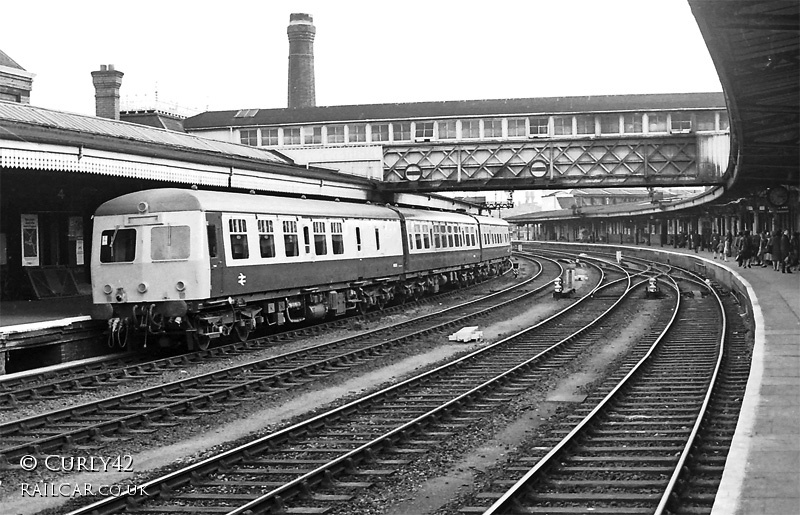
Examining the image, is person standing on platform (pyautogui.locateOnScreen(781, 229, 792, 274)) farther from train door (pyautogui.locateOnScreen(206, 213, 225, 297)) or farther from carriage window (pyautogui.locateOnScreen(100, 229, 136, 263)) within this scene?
carriage window (pyautogui.locateOnScreen(100, 229, 136, 263))

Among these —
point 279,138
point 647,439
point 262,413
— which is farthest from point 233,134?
point 647,439

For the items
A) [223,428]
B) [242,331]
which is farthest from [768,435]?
[242,331]

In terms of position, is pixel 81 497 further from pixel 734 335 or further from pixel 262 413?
pixel 734 335

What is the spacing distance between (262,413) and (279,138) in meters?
30.9

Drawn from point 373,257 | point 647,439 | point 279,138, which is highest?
point 279,138

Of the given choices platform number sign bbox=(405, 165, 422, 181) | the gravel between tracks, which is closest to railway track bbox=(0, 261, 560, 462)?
the gravel between tracks

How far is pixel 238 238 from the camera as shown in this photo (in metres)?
18.1

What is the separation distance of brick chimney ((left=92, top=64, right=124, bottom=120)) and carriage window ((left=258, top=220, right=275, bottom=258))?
2101 cm

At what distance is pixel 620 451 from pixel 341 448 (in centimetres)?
287

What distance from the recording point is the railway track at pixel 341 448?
8.08 m

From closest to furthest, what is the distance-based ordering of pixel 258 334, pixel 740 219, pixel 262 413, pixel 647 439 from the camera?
1. pixel 647 439
2. pixel 262 413
3. pixel 258 334
4. pixel 740 219

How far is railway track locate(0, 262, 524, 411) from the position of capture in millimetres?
13272

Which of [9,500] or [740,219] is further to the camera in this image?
[740,219]

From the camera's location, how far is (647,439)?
1027cm
